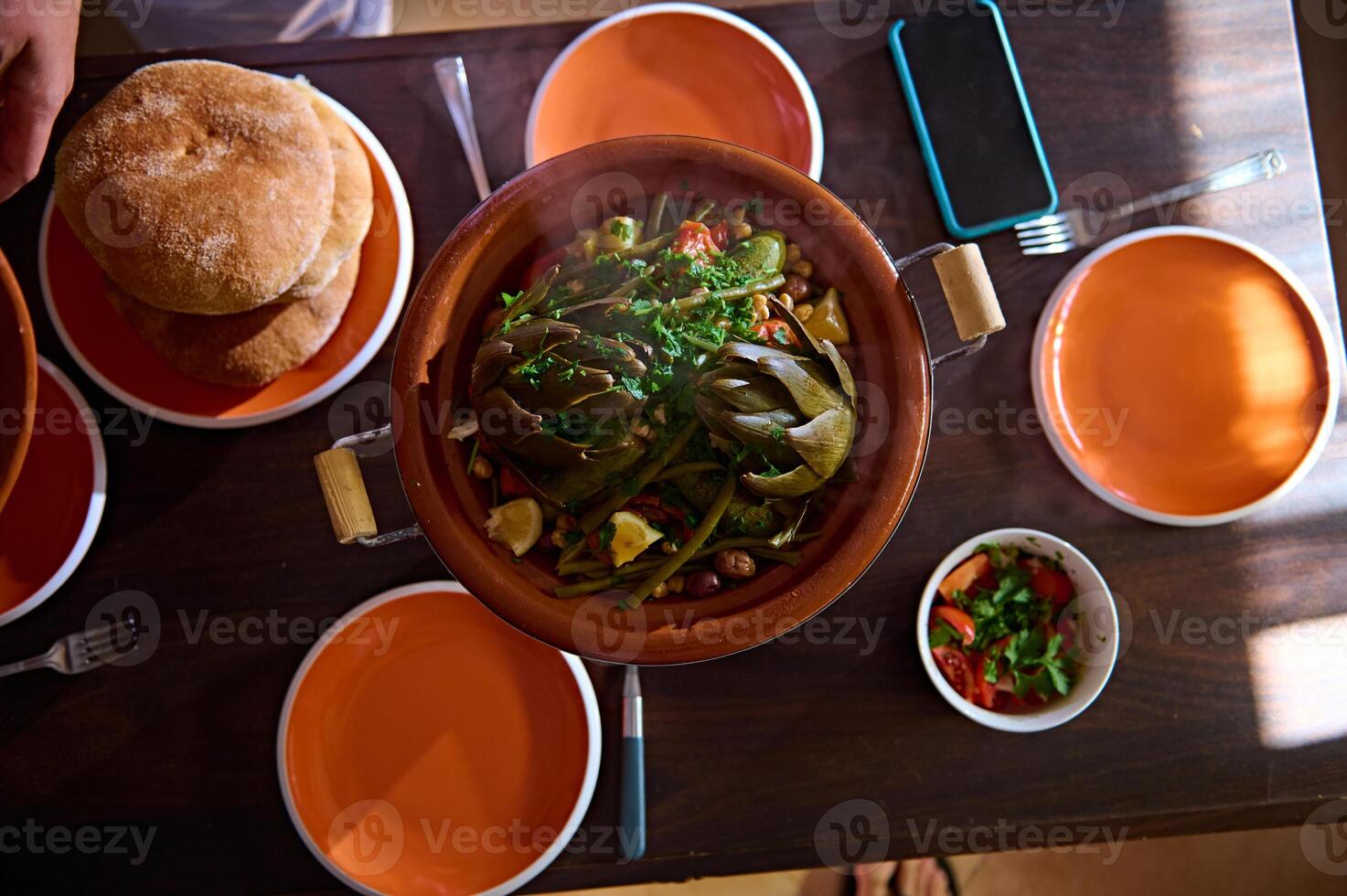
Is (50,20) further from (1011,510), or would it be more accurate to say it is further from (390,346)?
(1011,510)

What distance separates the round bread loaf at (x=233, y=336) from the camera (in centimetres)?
135

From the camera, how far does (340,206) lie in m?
1.36

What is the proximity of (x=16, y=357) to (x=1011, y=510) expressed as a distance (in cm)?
157

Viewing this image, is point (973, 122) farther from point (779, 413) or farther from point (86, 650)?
point (86, 650)

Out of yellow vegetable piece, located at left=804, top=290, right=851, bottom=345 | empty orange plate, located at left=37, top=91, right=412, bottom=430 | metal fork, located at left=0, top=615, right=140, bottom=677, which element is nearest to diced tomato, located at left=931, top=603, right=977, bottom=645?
yellow vegetable piece, located at left=804, top=290, right=851, bottom=345

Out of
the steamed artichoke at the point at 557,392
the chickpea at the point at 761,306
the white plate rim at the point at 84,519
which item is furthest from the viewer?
the white plate rim at the point at 84,519

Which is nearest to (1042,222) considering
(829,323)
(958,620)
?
(829,323)

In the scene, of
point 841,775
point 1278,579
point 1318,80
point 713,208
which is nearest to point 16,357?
point 713,208

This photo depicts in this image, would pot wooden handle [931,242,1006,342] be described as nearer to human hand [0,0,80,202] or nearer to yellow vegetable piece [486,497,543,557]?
yellow vegetable piece [486,497,543,557]

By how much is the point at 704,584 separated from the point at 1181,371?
1.00m

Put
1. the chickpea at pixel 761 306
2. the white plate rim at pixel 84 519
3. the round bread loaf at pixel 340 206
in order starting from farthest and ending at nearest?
the white plate rim at pixel 84 519 < the round bread loaf at pixel 340 206 < the chickpea at pixel 761 306

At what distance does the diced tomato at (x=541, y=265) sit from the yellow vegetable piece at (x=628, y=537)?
0.36m

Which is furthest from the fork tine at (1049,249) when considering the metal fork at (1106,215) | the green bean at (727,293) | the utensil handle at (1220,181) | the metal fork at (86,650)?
the metal fork at (86,650)

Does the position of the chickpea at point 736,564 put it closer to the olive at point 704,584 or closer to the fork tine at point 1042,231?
the olive at point 704,584
